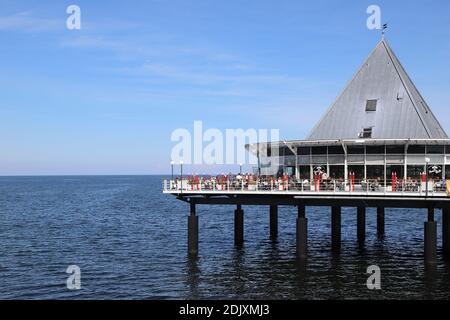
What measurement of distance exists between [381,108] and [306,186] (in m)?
14.8

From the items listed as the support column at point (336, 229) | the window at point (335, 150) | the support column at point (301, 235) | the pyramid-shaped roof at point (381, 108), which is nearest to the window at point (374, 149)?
the window at point (335, 150)

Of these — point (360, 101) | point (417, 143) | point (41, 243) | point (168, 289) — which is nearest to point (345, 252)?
point (417, 143)

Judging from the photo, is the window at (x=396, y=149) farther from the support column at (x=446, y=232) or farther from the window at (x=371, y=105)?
the window at (x=371, y=105)

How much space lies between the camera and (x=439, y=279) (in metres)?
40.9

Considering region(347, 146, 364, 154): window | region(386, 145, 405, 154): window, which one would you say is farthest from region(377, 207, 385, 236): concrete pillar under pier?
region(386, 145, 405, 154): window

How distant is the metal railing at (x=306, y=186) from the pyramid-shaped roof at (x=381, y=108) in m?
7.16

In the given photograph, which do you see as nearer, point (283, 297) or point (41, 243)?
point (283, 297)

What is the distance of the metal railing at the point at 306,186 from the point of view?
145 feet

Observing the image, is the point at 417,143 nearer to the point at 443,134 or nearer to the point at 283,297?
the point at 443,134

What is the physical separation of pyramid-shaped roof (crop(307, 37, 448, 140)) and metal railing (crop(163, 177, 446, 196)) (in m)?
7.16

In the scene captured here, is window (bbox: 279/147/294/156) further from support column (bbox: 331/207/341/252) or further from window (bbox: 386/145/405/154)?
window (bbox: 386/145/405/154)

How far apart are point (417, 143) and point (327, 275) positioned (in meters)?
14.3

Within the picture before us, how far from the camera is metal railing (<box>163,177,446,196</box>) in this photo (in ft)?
145
